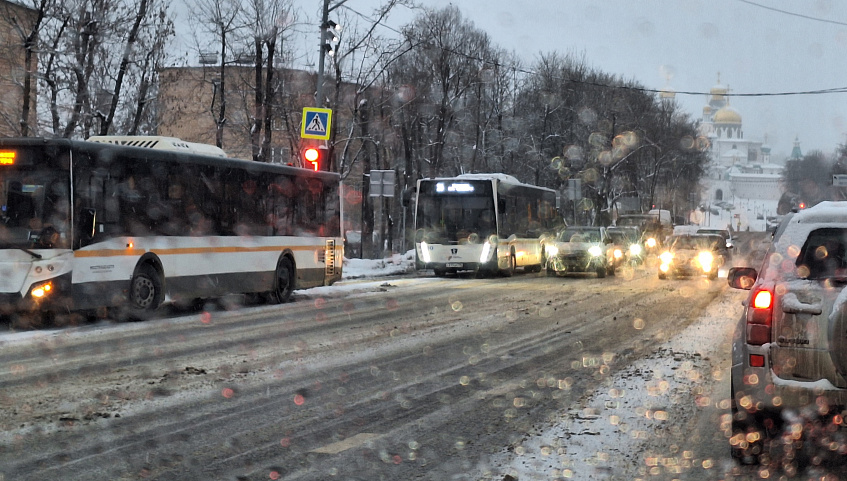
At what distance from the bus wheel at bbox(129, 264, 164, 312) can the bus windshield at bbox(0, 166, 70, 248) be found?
1.65 meters

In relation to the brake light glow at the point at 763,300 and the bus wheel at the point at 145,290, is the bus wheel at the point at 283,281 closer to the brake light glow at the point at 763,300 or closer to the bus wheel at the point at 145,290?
the bus wheel at the point at 145,290

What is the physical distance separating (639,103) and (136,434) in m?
64.1

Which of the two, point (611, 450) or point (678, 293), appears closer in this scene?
point (611, 450)

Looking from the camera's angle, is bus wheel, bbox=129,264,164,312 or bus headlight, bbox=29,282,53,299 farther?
bus wheel, bbox=129,264,164,312

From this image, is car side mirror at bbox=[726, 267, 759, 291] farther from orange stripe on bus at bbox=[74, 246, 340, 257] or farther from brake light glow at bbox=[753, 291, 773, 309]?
orange stripe on bus at bbox=[74, 246, 340, 257]

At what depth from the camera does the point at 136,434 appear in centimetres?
668

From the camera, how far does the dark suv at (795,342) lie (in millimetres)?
5633

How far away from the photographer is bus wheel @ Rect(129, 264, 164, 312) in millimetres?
15375

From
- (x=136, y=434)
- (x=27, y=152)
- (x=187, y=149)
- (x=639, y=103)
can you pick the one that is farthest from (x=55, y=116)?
(x=639, y=103)

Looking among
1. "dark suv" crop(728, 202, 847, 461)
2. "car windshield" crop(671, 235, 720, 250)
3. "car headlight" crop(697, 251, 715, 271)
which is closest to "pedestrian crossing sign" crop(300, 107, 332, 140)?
"car windshield" crop(671, 235, 720, 250)

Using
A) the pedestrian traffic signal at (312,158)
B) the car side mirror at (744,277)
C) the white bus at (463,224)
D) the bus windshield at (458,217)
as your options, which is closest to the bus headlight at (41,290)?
the car side mirror at (744,277)

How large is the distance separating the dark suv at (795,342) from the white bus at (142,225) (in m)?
10.5

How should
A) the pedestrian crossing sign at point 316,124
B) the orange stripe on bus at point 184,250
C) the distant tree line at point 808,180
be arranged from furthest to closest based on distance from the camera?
the distant tree line at point 808,180, the pedestrian crossing sign at point 316,124, the orange stripe on bus at point 184,250

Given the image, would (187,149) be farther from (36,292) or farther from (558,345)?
(558,345)
